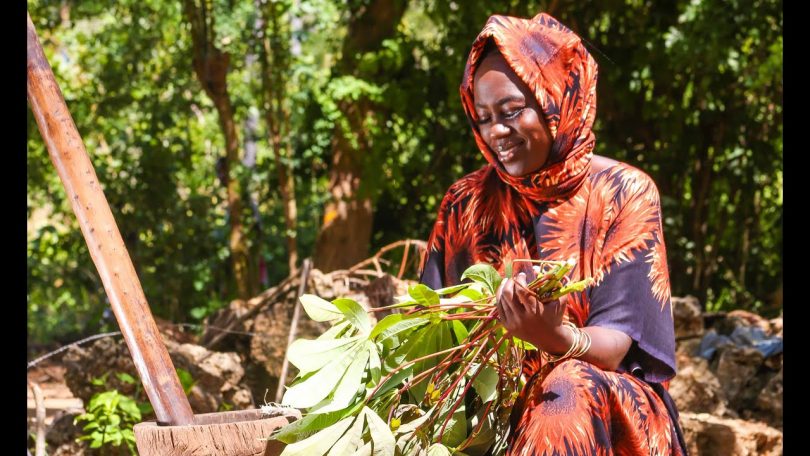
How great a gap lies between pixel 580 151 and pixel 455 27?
5.58m

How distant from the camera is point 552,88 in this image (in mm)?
2779

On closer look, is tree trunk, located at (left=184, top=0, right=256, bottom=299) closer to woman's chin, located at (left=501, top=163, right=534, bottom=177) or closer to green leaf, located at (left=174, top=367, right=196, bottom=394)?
green leaf, located at (left=174, top=367, right=196, bottom=394)

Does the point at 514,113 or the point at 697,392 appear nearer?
the point at 514,113

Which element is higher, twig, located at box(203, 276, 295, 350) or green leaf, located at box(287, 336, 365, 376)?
green leaf, located at box(287, 336, 365, 376)

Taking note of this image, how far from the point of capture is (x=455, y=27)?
8.26 metres

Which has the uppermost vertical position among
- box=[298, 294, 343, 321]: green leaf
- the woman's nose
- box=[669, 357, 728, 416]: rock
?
the woman's nose

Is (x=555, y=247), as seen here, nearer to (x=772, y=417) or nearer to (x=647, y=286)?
(x=647, y=286)

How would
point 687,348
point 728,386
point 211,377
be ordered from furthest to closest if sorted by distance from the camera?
point 687,348
point 728,386
point 211,377

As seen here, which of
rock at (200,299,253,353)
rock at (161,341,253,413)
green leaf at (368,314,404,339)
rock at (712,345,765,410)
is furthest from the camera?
rock at (712,345,765,410)

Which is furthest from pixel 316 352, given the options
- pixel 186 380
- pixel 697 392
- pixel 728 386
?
pixel 728 386

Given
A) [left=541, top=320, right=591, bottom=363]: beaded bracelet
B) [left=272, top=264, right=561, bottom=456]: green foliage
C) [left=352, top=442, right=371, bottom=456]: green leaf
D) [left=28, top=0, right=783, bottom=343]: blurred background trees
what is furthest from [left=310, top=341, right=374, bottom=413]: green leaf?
[left=28, top=0, right=783, bottom=343]: blurred background trees

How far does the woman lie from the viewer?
2.52 meters

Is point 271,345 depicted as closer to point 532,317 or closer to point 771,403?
point 771,403

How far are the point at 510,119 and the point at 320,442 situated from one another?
37.3 inches
